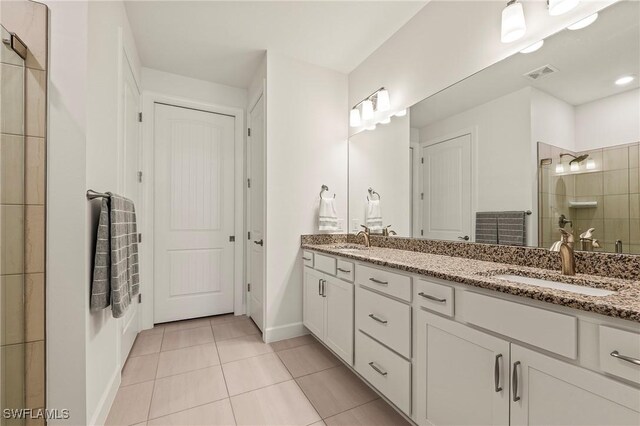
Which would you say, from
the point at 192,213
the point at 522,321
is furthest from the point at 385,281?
the point at 192,213

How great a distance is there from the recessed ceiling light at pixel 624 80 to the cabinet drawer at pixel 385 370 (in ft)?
5.01

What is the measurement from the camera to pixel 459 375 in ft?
3.67

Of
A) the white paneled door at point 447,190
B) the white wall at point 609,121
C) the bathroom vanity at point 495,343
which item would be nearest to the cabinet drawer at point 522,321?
the bathroom vanity at point 495,343

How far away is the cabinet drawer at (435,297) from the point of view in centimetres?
117

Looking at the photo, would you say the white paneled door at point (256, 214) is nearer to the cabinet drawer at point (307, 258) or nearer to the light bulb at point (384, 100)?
the cabinet drawer at point (307, 258)

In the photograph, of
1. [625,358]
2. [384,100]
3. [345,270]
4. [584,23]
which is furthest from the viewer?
[384,100]

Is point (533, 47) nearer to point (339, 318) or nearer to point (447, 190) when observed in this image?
point (447, 190)

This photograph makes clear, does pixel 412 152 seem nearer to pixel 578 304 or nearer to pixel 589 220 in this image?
pixel 589 220

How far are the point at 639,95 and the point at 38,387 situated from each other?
276 cm

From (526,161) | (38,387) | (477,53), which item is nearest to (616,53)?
(526,161)

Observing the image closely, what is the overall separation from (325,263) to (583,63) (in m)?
1.83

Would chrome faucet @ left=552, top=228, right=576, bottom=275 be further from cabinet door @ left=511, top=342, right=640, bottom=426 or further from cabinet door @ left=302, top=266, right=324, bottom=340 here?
cabinet door @ left=302, top=266, right=324, bottom=340

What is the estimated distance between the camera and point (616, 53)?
1.16 metres

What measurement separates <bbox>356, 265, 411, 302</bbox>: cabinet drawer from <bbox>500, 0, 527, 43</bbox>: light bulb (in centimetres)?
136
